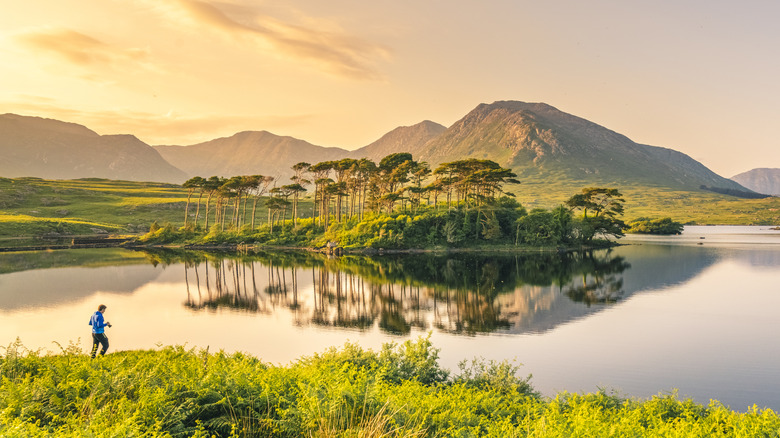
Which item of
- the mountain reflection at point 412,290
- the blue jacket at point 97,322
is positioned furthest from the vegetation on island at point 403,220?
the blue jacket at point 97,322

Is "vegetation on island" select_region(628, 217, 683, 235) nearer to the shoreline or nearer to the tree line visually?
the shoreline

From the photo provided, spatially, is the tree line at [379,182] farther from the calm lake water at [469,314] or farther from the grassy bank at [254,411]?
the grassy bank at [254,411]

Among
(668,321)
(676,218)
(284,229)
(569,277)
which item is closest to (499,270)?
(569,277)

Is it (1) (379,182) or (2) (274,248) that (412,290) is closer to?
(2) (274,248)

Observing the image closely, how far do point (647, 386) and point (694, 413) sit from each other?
598 centimetres

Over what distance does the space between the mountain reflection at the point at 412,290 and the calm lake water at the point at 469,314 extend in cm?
18

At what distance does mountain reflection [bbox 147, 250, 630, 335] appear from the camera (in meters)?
26.1

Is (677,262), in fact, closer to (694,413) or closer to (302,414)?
(694,413)

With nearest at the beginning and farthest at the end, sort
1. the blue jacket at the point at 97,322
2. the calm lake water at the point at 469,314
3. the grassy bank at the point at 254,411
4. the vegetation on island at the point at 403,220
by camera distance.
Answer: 1. the grassy bank at the point at 254,411
2. the blue jacket at the point at 97,322
3. the calm lake water at the point at 469,314
4. the vegetation on island at the point at 403,220

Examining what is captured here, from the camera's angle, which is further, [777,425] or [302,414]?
[777,425]

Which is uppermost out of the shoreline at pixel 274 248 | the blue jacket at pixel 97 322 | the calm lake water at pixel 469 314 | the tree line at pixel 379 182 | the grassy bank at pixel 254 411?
the tree line at pixel 379 182

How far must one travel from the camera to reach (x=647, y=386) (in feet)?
51.7

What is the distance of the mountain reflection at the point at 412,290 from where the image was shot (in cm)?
2606

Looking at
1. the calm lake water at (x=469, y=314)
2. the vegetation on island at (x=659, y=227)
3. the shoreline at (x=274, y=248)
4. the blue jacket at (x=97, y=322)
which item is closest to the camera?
the blue jacket at (x=97, y=322)
